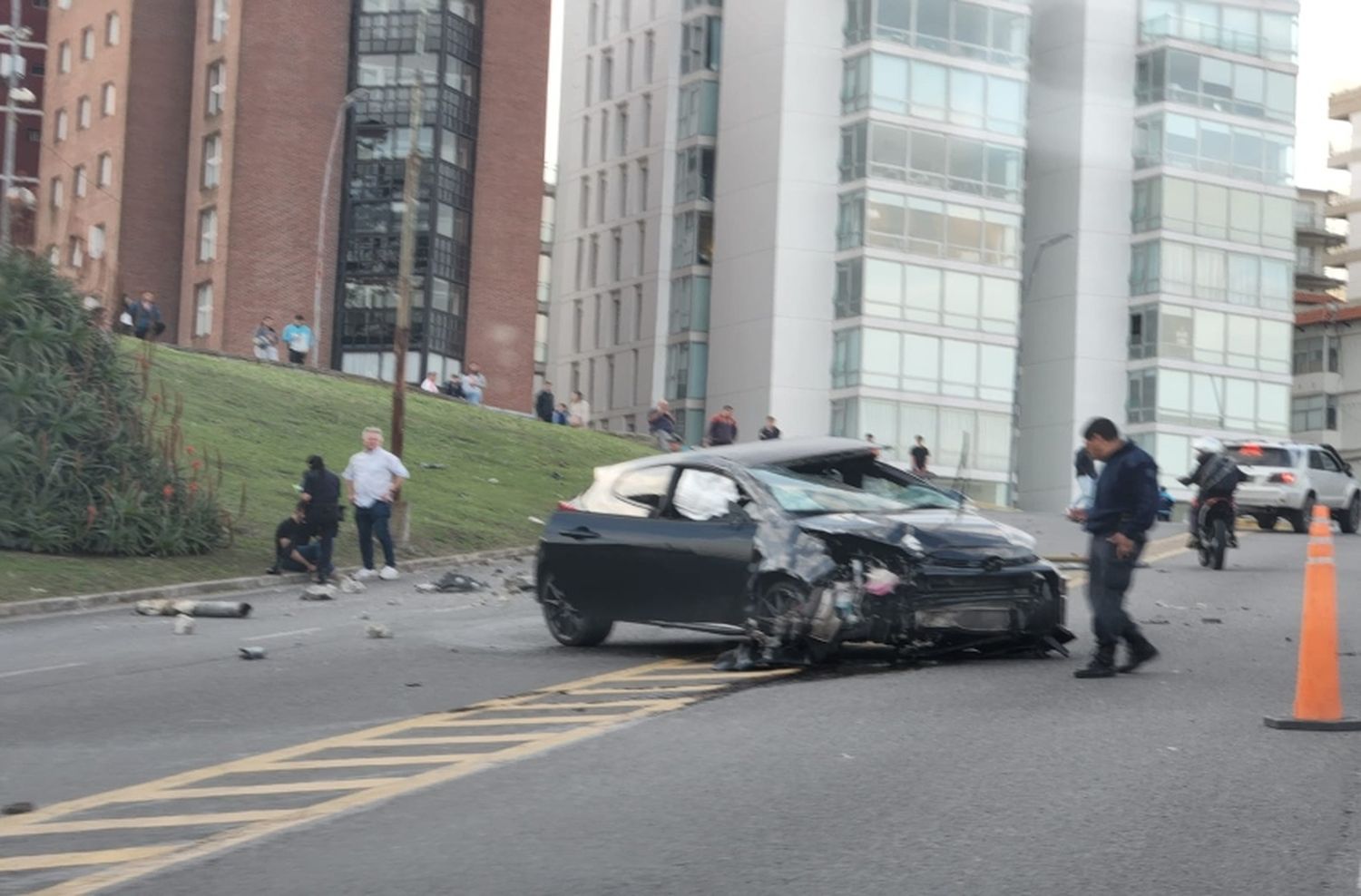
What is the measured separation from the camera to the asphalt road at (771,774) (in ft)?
24.0

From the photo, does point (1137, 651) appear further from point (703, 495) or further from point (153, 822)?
point (153, 822)

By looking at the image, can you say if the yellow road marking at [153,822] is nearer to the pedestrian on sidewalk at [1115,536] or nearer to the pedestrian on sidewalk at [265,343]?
the pedestrian on sidewalk at [1115,536]

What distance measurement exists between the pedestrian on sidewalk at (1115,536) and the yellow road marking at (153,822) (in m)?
6.25

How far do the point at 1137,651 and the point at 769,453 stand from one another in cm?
307

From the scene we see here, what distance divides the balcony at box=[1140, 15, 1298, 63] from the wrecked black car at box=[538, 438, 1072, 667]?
7559 centimetres

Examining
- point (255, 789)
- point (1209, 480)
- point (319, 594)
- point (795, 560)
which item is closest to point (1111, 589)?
point (795, 560)

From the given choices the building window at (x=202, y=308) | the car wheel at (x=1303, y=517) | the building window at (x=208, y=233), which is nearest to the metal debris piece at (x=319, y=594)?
the car wheel at (x=1303, y=517)

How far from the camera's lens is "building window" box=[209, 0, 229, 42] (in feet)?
247

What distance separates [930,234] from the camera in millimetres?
82062

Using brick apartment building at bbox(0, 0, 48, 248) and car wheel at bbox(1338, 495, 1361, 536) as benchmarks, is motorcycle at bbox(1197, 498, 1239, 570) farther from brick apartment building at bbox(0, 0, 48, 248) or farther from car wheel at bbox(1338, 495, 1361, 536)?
brick apartment building at bbox(0, 0, 48, 248)

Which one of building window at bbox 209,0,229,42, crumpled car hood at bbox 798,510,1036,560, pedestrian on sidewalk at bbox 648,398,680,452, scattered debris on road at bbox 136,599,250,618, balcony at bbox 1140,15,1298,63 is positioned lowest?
scattered debris on road at bbox 136,599,250,618

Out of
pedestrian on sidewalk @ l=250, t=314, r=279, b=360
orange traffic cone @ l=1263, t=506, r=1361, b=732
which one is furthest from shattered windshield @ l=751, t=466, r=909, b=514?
pedestrian on sidewalk @ l=250, t=314, r=279, b=360

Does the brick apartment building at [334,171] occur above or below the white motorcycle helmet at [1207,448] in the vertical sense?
above

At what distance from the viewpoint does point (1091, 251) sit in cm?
8669
